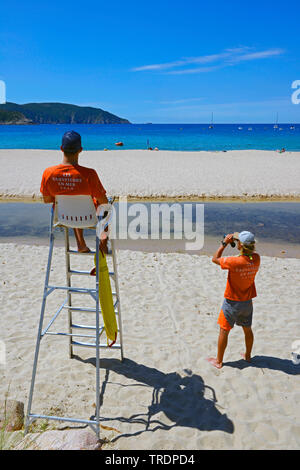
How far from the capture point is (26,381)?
468 centimetres

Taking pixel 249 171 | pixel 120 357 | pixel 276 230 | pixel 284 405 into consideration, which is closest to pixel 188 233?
pixel 276 230

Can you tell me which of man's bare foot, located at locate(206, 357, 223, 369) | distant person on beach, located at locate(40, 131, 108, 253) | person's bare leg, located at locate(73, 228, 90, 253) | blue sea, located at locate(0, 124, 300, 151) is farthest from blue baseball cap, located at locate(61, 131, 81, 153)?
blue sea, located at locate(0, 124, 300, 151)

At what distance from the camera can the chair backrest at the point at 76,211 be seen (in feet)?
11.5

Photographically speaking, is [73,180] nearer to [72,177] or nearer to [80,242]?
[72,177]

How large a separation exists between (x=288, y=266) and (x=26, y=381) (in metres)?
7.21

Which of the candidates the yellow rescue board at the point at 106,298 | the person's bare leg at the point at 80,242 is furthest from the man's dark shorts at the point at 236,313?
the person's bare leg at the point at 80,242

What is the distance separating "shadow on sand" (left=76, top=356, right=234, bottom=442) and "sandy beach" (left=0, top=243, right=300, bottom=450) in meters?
0.01

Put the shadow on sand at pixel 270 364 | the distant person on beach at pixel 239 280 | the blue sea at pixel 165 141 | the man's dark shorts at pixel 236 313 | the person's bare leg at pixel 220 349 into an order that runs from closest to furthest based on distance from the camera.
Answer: the distant person on beach at pixel 239 280 < the man's dark shorts at pixel 236 313 < the person's bare leg at pixel 220 349 < the shadow on sand at pixel 270 364 < the blue sea at pixel 165 141

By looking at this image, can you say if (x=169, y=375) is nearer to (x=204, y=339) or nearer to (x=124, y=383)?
(x=124, y=383)

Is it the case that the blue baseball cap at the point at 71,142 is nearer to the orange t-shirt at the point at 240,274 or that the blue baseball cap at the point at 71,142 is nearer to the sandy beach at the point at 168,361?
the orange t-shirt at the point at 240,274

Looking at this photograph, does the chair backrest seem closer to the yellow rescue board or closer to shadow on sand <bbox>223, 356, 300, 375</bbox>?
the yellow rescue board

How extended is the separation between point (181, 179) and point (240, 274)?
1897 cm

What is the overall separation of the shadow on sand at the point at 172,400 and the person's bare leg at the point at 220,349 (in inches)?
14.5
